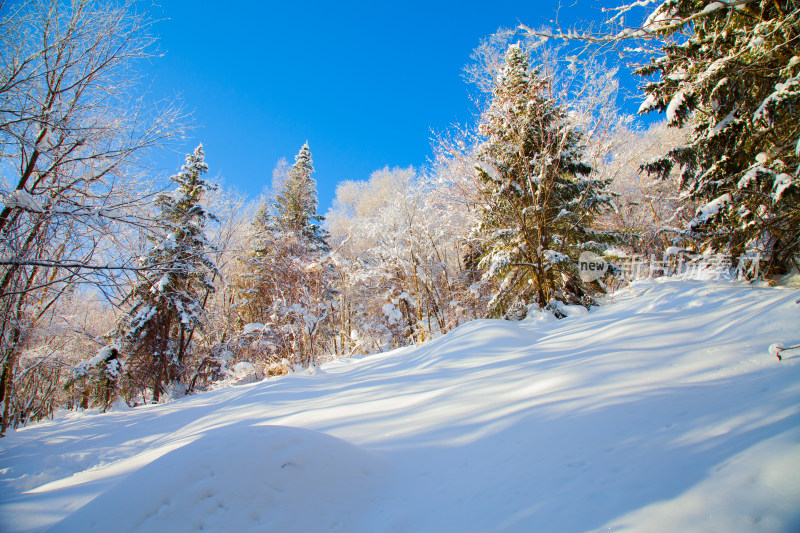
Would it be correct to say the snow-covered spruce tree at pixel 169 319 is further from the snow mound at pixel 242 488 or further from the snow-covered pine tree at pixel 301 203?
the snow mound at pixel 242 488

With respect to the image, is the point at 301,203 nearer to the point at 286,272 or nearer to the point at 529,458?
the point at 286,272

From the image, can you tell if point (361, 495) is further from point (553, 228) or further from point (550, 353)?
point (553, 228)

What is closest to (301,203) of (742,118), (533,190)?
(533,190)

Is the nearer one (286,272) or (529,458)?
(529,458)

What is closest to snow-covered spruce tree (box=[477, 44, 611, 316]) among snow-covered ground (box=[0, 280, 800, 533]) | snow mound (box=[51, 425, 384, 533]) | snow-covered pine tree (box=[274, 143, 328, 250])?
snow-covered ground (box=[0, 280, 800, 533])

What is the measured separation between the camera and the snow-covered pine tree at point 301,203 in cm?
1534

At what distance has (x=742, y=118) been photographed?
5.09m

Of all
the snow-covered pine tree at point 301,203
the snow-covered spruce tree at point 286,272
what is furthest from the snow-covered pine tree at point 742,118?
the snow-covered pine tree at point 301,203

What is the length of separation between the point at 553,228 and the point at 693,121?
3.61 metres

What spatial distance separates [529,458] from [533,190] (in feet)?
23.7

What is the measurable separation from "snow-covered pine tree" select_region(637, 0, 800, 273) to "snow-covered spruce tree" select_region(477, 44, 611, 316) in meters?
1.89

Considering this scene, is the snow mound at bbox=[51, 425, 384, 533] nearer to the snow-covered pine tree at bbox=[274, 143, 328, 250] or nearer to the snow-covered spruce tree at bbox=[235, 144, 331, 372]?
the snow-covered spruce tree at bbox=[235, 144, 331, 372]

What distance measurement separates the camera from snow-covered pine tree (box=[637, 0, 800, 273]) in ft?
13.9

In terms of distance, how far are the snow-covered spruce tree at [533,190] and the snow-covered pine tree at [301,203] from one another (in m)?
9.52
